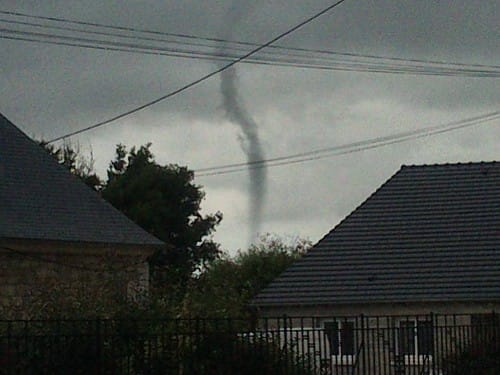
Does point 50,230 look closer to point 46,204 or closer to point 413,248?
point 46,204

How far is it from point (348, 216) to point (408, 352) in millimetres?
12959

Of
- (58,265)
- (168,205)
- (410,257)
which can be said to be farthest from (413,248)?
(168,205)

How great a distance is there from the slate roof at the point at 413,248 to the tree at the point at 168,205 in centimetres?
1909

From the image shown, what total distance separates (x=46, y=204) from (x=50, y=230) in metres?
1.35

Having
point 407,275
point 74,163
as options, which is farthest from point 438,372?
point 74,163

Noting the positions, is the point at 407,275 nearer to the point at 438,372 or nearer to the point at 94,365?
the point at 438,372

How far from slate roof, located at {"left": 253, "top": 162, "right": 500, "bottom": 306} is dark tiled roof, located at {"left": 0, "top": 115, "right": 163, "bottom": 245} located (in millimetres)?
4707

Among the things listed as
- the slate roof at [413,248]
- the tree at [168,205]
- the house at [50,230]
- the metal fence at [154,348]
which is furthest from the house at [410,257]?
the tree at [168,205]

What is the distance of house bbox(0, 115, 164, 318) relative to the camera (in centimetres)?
3180

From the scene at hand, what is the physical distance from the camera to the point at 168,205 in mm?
58594

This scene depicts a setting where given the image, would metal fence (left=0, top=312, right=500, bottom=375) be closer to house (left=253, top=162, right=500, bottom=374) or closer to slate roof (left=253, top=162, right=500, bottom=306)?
house (left=253, top=162, right=500, bottom=374)

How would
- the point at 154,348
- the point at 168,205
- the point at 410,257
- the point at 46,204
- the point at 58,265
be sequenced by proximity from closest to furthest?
the point at 154,348
the point at 58,265
the point at 46,204
the point at 410,257
the point at 168,205

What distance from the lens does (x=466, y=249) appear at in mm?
35625

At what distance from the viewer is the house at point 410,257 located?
34.1 metres
